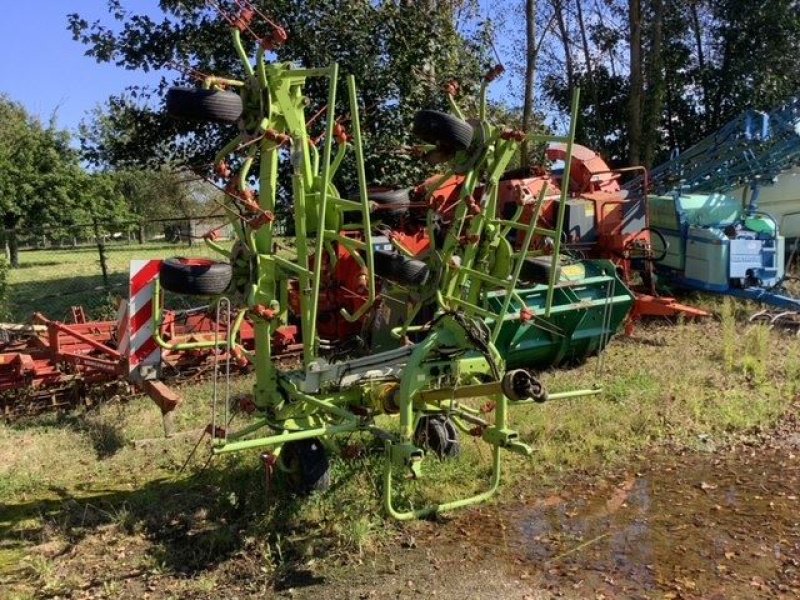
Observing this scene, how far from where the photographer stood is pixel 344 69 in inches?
411

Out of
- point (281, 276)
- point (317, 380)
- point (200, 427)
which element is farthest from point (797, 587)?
point (200, 427)

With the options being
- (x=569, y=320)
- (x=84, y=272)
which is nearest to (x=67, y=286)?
(x=84, y=272)

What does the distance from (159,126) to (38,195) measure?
16.5m

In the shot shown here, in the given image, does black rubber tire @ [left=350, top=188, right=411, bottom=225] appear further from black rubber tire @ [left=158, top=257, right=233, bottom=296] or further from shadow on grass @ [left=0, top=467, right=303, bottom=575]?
shadow on grass @ [left=0, top=467, right=303, bottom=575]

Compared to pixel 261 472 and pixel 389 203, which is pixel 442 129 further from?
pixel 261 472

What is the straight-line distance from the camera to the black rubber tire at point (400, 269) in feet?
15.9

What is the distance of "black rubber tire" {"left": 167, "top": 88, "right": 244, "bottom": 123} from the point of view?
411cm

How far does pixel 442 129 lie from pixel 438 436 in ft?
6.80

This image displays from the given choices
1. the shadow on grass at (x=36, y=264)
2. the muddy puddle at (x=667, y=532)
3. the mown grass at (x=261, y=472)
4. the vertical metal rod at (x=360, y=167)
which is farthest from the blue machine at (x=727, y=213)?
the shadow on grass at (x=36, y=264)

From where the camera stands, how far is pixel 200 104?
4.11 meters

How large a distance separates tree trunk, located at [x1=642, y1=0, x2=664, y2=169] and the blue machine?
4.89 m

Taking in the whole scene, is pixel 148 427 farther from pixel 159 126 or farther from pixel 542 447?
pixel 159 126

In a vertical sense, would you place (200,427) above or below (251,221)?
below

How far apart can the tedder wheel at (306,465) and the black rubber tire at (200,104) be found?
1992 mm
